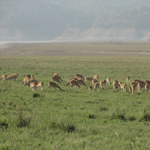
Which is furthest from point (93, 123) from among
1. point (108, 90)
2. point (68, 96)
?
point (108, 90)

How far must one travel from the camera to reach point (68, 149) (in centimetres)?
715

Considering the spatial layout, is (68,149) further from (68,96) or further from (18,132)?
(68,96)

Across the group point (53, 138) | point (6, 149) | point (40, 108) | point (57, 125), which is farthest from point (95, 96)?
point (6, 149)

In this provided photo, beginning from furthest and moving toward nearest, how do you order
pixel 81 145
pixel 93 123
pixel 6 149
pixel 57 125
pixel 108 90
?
pixel 108 90 → pixel 93 123 → pixel 57 125 → pixel 81 145 → pixel 6 149

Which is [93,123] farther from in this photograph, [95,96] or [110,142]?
[95,96]

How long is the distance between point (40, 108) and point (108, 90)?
7082 millimetres

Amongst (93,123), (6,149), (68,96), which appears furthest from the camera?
(68,96)

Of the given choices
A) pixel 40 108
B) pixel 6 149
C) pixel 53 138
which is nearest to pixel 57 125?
pixel 53 138

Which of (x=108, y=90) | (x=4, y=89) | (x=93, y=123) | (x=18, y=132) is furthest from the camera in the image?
(x=108, y=90)

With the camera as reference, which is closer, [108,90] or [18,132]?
[18,132]

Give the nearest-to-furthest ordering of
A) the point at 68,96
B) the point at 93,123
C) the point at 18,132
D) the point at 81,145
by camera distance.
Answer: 1. the point at 81,145
2. the point at 18,132
3. the point at 93,123
4. the point at 68,96

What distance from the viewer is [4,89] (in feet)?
53.8

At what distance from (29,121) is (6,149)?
2.09 metres

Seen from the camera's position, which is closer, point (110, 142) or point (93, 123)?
point (110, 142)
